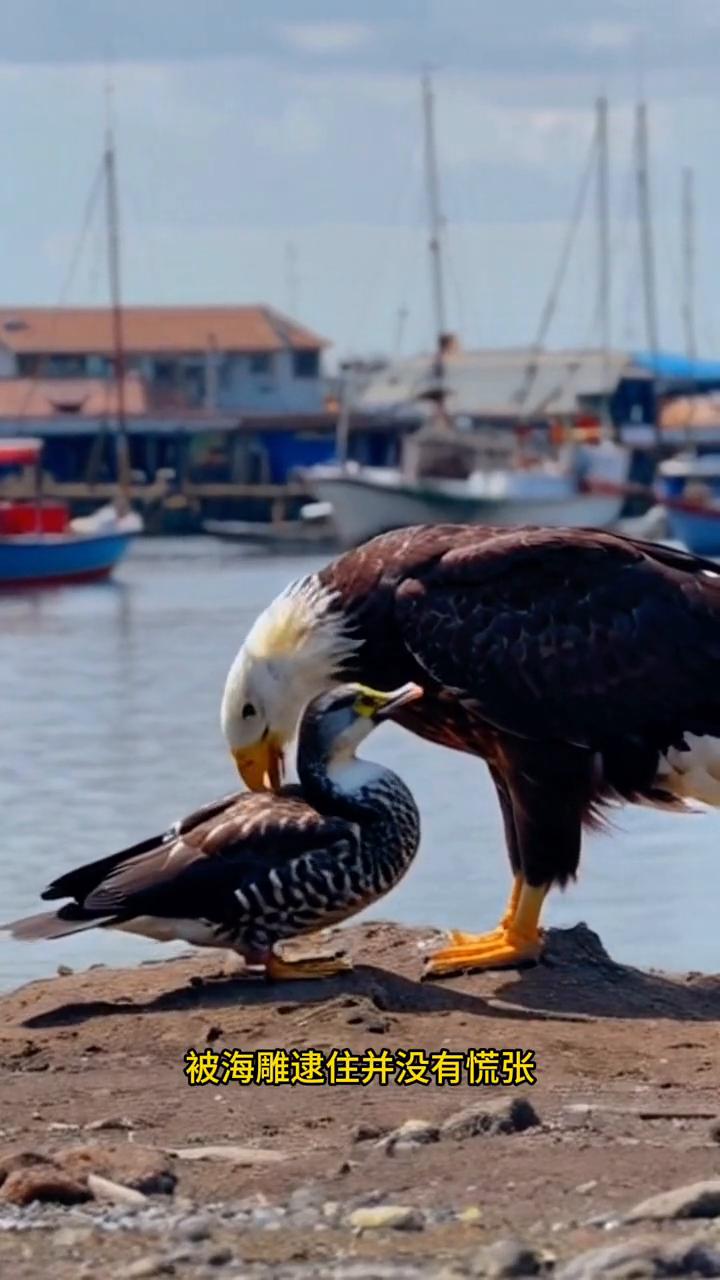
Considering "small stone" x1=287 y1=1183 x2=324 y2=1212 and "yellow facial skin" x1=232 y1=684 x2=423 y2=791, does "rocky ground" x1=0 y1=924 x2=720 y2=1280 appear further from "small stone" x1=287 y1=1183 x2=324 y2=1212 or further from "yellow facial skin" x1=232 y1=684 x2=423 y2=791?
"yellow facial skin" x1=232 y1=684 x2=423 y2=791

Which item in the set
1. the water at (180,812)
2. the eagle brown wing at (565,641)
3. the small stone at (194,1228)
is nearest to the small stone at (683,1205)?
the small stone at (194,1228)

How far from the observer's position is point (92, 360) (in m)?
97.0

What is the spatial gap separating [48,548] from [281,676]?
42.6m

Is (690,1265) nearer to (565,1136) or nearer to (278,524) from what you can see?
(565,1136)

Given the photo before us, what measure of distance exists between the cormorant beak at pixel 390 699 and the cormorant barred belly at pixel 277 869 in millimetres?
60

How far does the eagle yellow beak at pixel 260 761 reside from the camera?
10.5m

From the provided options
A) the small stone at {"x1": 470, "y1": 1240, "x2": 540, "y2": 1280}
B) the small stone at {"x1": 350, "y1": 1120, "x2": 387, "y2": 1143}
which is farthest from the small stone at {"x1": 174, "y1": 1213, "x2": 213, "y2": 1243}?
the small stone at {"x1": 350, "y1": 1120, "x2": 387, "y2": 1143}

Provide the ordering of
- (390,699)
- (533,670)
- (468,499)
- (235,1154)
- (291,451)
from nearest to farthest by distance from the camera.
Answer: (235,1154) → (390,699) → (533,670) → (468,499) → (291,451)

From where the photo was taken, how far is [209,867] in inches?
382

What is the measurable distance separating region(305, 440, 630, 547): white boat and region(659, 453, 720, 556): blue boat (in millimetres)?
1706

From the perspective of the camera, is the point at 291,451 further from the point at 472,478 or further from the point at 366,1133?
the point at 366,1133

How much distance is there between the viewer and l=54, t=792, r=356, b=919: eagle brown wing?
31.8ft
